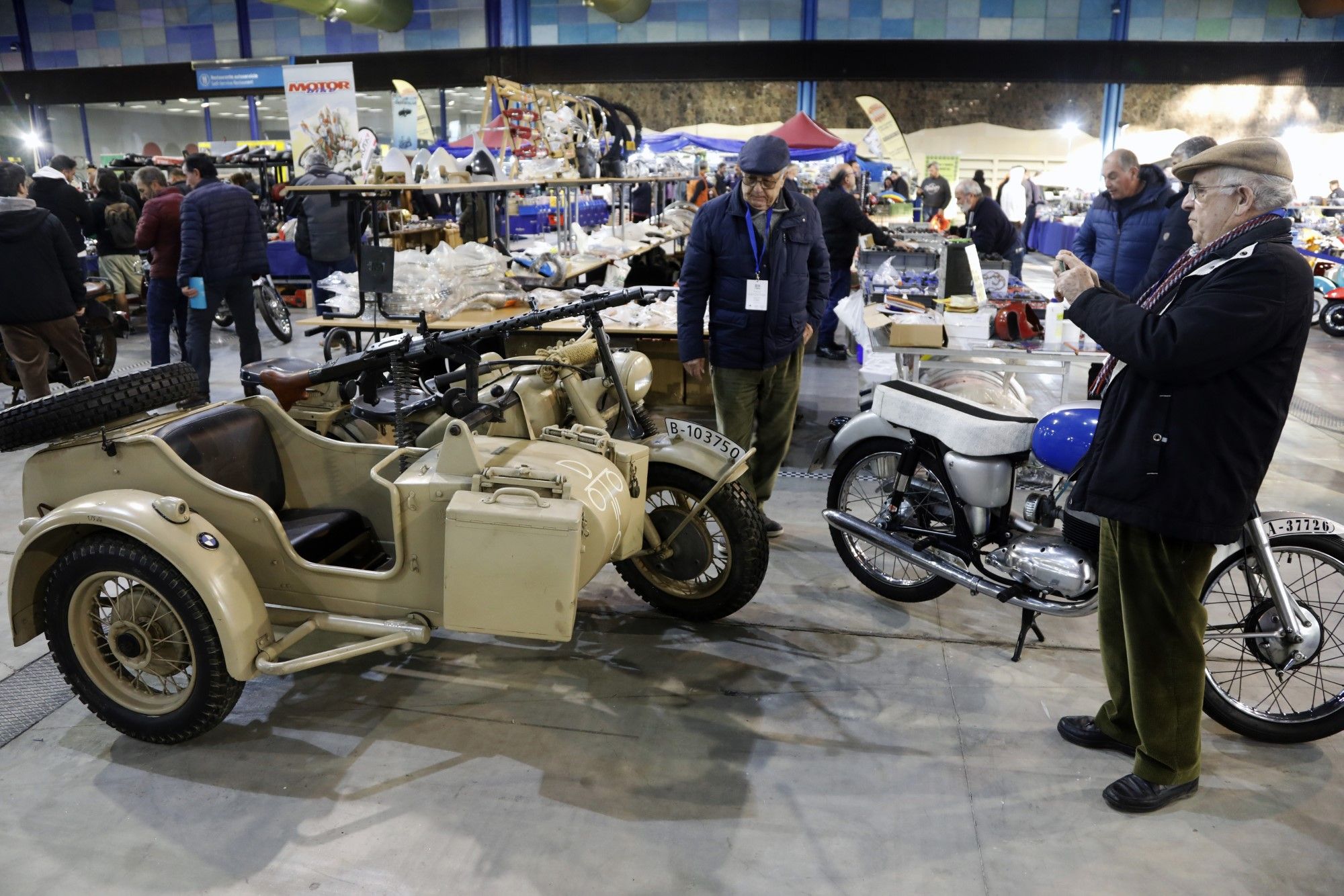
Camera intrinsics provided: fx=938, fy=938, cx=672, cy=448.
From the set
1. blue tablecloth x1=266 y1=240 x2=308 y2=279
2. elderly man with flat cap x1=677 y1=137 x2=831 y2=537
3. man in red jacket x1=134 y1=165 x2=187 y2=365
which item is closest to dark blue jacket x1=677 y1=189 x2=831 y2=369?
elderly man with flat cap x1=677 y1=137 x2=831 y2=537

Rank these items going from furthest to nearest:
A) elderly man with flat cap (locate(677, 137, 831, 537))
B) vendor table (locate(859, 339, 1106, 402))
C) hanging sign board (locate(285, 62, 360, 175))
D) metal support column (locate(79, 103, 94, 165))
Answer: metal support column (locate(79, 103, 94, 165)) < hanging sign board (locate(285, 62, 360, 175)) < vendor table (locate(859, 339, 1106, 402)) < elderly man with flat cap (locate(677, 137, 831, 537))

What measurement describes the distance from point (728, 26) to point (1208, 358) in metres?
18.4

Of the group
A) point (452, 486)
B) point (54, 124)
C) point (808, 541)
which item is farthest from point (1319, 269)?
point (54, 124)

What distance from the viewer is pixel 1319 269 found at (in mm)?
9547

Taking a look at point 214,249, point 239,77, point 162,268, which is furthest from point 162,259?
point 239,77

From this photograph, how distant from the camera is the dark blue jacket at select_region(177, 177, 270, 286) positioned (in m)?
6.20

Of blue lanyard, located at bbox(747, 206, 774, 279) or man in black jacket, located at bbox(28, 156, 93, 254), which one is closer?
blue lanyard, located at bbox(747, 206, 774, 279)

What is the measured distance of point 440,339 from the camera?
299 cm

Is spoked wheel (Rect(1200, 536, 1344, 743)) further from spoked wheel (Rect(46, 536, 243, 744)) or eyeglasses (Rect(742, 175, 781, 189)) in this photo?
spoked wheel (Rect(46, 536, 243, 744))

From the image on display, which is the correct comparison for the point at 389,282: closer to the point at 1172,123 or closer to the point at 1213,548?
the point at 1213,548

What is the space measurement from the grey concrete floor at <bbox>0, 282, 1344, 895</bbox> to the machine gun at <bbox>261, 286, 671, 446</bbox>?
2.93 feet

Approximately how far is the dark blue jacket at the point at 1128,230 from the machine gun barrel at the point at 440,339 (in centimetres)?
355

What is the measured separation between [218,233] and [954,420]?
523 centimetres

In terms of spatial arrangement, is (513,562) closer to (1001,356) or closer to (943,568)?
(943,568)
